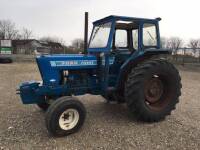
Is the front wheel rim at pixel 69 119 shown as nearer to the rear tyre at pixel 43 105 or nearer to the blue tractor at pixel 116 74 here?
the blue tractor at pixel 116 74

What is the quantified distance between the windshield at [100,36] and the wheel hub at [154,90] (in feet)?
4.24

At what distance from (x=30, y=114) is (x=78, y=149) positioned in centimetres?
217

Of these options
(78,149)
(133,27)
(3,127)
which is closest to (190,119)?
(133,27)

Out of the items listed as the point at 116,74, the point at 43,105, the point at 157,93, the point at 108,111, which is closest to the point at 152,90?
the point at 157,93

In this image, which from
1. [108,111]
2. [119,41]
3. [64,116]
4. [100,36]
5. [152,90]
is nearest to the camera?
[64,116]

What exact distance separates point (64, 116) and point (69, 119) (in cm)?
11

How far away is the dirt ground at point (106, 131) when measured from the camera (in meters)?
4.21

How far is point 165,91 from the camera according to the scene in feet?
18.7

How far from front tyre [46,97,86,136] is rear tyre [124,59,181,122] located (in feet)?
3.49

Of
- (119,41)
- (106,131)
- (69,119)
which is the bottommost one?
(106,131)

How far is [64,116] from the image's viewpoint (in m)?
4.57

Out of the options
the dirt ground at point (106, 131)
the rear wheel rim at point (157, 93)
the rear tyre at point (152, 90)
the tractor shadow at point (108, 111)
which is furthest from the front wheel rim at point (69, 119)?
the rear wheel rim at point (157, 93)

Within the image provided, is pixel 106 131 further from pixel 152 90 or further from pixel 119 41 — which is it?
pixel 119 41

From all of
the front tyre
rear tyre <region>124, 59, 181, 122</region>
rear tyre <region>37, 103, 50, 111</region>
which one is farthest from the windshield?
rear tyre <region>37, 103, 50, 111</region>
